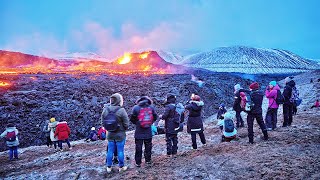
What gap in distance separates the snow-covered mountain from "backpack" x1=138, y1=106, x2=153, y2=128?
44.1 m

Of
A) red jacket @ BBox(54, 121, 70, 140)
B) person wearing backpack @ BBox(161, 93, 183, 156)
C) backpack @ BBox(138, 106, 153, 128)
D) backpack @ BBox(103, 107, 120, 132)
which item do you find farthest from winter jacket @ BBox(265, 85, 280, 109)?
red jacket @ BBox(54, 121, 70, 140)

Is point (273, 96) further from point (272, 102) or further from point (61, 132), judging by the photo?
point (61, 132)

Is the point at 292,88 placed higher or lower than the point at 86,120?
higher

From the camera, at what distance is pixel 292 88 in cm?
1289

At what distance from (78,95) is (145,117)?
67.9ft

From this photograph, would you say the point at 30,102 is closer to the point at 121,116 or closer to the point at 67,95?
the point at 67,95

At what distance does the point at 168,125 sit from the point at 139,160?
1530 mm

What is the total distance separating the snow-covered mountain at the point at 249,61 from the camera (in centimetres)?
5141

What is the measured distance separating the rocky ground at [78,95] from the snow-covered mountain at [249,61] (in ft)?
38.0

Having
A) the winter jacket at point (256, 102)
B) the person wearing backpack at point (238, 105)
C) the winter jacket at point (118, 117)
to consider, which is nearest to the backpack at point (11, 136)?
the winter jacket at point (118, 117)

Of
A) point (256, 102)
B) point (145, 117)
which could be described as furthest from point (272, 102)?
point (145, 117)

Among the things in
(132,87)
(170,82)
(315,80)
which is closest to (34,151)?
(132,87)

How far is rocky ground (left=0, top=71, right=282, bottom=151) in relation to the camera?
72.6 ft

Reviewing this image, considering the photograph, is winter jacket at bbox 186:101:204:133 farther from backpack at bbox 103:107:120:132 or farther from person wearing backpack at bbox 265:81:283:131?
person wearing backpack at bbox 265:81:283:131
